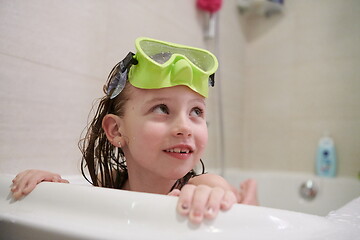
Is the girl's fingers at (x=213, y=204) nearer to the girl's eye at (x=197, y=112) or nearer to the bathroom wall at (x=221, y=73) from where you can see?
the girl's eye at (x=197, y=112)

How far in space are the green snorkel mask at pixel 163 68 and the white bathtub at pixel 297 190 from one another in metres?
1.17

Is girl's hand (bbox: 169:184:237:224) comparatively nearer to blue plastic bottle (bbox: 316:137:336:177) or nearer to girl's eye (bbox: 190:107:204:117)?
girl's eye (bbox: 190:107:204:117)

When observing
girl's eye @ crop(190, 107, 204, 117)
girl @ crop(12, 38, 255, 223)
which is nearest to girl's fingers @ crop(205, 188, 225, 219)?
girl @ crop(12, 38, 255, 223)

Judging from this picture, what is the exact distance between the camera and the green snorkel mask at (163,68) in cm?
76

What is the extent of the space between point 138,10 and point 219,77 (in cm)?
77

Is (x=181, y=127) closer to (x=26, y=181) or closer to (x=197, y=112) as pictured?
(x=197, y=112)

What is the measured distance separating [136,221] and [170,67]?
38 centimetres

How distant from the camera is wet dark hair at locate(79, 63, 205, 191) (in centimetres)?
87

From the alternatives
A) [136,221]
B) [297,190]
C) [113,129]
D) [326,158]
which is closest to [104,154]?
[113,129]

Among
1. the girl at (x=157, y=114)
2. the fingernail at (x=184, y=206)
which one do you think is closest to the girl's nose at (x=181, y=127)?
the girl at (x=157, y=114)

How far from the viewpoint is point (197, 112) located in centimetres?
82

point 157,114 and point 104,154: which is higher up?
point 157,114

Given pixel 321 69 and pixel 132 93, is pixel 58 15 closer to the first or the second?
pixel 132 93

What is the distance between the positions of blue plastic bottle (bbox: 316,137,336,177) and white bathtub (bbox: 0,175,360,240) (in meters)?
1.40
